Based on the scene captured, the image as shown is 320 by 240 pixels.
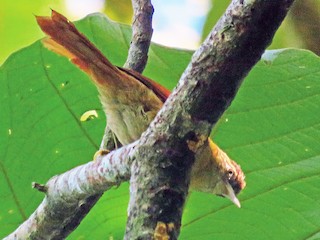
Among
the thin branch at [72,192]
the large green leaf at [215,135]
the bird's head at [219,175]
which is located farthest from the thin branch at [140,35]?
the thin branch at [72,192]

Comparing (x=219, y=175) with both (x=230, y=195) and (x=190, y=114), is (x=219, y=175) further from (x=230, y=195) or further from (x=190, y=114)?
(x=190, y=114)

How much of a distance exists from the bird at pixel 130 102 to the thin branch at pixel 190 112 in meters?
0.53

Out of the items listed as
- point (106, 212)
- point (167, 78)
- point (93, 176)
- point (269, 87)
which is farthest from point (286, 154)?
point (93, 176)

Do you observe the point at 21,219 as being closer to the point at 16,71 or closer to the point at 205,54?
the point at 16,71

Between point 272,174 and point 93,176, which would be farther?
point 272,174

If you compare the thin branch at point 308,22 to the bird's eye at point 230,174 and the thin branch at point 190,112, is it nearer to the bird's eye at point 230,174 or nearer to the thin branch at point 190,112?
the bird's eye at point 230,174

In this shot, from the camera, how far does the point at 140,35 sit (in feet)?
4.98

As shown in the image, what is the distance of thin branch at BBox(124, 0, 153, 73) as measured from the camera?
151 cm

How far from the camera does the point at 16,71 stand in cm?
163

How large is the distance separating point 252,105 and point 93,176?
616 millimetres

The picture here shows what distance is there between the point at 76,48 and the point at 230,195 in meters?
0.45

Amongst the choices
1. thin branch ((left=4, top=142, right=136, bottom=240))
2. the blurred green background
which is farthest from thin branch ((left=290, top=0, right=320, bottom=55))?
thin branch ((left=4, top=142, right=136, bottom=240))

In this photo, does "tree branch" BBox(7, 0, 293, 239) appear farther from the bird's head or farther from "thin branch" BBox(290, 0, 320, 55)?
"thin branch" BBox(290, 0, 320, 55)

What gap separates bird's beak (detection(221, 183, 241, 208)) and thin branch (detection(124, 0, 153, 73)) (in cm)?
32
